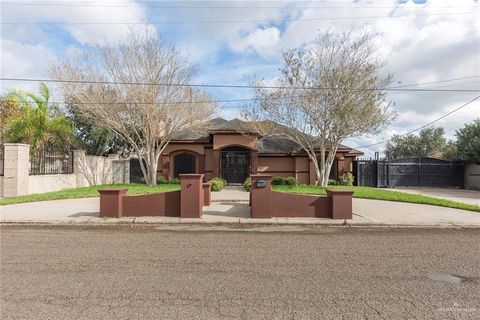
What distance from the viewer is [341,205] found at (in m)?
10.3

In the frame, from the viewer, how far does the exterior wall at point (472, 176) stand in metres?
24.9

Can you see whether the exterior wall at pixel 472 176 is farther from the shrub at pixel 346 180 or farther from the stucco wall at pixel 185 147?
the stucco wall at pixel 185 147

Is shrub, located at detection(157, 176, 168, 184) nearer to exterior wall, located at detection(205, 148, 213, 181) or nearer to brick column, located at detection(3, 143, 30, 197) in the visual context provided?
exterior wall, located at detection(205, 148, 213, 181)

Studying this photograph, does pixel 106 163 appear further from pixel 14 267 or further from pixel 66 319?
pixel 66 319

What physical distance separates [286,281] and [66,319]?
9.00ft

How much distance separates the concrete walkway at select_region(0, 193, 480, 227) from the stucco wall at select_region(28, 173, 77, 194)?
4.13 m

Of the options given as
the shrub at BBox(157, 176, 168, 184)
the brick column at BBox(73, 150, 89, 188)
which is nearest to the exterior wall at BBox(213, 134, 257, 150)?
the shrub at BBox(157, 176, 168, 184)

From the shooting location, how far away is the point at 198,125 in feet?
75.0

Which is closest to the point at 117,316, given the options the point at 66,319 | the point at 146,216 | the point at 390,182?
the point at 66,319

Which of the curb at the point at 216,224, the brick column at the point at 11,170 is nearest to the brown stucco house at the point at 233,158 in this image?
the brick column at the point at 11,170

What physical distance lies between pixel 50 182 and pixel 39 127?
3.58 m

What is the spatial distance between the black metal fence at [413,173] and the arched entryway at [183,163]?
→ 13036mm

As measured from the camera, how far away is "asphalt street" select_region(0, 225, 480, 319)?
373cm

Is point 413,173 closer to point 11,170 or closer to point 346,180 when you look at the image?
point 346,180
